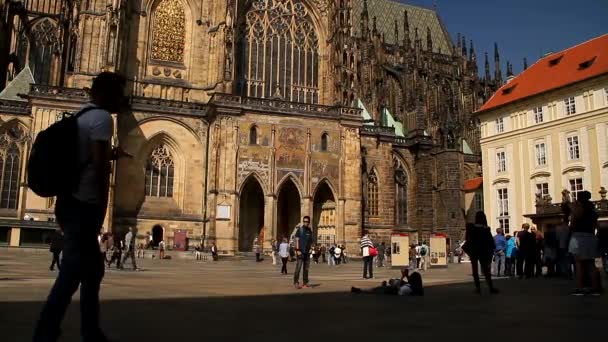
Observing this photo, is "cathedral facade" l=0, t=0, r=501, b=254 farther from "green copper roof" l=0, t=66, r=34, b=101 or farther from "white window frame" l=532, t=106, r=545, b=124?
"white window frame" l=532, t=106, r=545, b=124

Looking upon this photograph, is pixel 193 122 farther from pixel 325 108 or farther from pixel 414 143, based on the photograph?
pixel 414 143

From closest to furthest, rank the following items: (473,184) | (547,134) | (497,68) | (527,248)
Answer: (527,248) → (547,134) → (473,184) → (497,68)

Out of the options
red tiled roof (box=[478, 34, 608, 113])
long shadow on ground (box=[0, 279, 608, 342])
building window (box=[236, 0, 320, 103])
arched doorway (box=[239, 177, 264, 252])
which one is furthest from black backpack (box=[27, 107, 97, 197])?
building window (box=[236, 0, 320, 103])

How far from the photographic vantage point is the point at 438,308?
707 cm

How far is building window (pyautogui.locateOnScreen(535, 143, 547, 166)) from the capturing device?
3347 centimetres

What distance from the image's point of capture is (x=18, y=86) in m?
36.1

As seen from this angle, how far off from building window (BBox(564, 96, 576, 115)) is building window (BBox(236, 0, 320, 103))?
16698mm

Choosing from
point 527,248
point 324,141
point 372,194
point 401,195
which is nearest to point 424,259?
point 527,248

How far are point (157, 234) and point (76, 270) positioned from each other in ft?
102

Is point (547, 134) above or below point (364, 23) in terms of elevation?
below

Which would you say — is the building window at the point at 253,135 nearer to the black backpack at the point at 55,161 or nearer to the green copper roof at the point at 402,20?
the green copper roof at the point at 402,20

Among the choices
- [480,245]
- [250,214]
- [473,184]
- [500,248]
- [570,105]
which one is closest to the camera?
[480,245]

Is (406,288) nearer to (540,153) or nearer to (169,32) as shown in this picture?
(540,153)

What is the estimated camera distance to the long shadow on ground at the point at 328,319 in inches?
178
